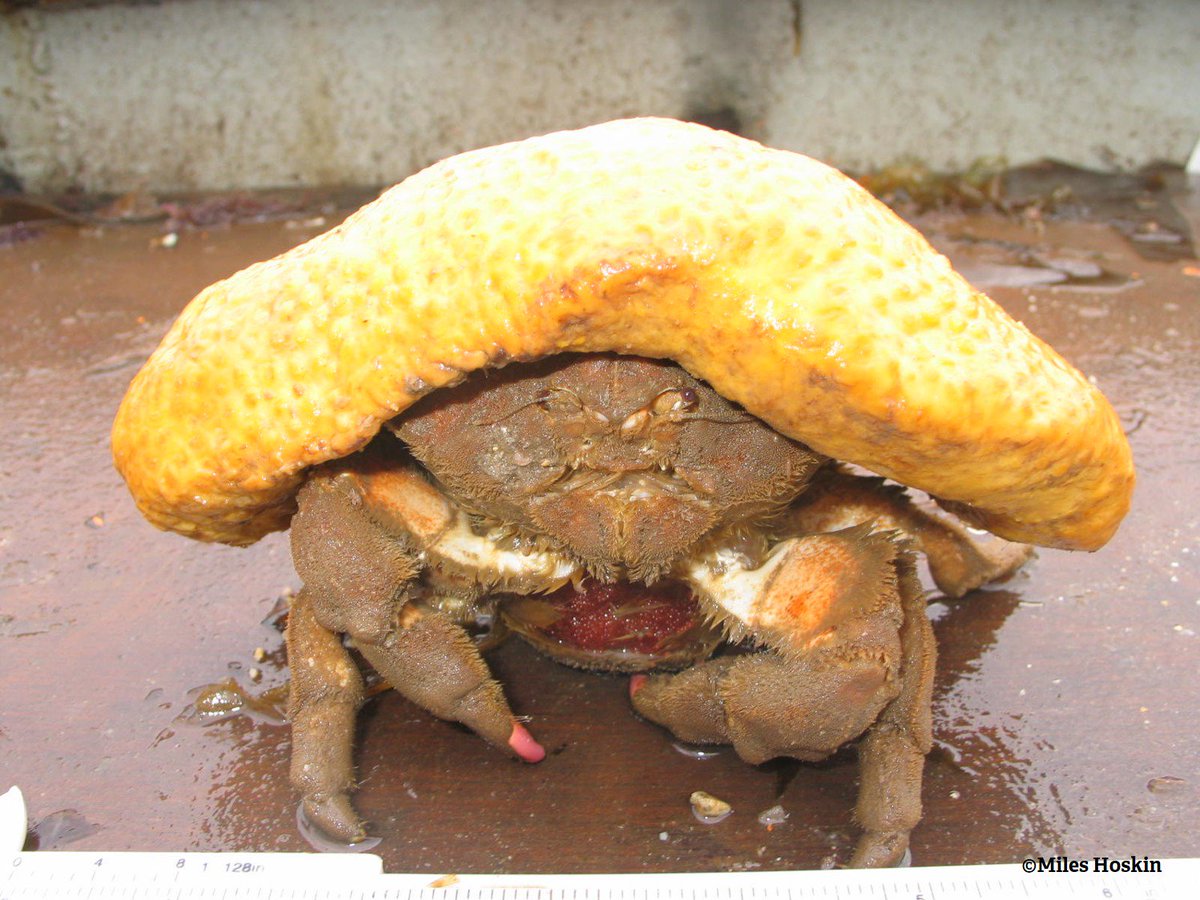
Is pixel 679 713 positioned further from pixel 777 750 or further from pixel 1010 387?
pixel 1010 387

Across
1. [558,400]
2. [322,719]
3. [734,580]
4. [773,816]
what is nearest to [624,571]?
[734,580]

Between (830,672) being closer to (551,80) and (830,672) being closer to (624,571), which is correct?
(624,571)

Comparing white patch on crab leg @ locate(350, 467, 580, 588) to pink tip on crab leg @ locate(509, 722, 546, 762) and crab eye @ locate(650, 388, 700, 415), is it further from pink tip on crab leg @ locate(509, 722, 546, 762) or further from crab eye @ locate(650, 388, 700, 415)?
crab eye @ locate(650, 388, 700, 415)

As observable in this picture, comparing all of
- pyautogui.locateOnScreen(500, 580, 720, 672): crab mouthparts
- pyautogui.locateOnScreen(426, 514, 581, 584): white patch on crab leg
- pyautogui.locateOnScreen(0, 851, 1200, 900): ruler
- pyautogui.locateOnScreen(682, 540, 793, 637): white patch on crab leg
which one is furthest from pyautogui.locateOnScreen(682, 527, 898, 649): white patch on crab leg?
pyautogui.locateOnScreen(0, 851, 1200, 900): ruler

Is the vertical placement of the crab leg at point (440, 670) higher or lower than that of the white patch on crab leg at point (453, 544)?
lower

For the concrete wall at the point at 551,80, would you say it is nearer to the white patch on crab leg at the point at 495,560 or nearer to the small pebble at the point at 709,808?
the white patch on crab leg at the point at 495,560

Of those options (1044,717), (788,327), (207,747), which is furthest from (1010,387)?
(207,747)

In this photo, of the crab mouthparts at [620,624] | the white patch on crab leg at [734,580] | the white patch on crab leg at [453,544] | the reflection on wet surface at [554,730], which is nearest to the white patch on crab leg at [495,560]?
the white patch on crab leg at [453,544]
